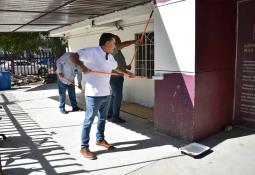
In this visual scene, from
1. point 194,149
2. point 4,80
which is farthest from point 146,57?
point 4,80

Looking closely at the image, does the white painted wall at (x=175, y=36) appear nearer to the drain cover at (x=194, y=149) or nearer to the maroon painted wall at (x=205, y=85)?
the maroon painted wall at (x=205, y=85)

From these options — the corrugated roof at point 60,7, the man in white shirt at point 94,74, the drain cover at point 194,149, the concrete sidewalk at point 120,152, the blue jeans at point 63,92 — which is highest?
the corrugated roof at point 60,7

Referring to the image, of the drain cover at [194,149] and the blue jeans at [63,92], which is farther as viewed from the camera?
the blue jeans at [63,92]

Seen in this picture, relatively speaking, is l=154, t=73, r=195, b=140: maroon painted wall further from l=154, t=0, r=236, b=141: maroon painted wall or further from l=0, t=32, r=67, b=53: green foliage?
l=0, t=32, r=67, b=53: green foliage

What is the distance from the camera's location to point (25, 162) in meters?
4.58

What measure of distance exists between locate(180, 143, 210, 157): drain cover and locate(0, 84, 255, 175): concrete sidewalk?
0.08 m

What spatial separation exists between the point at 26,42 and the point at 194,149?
16.6m

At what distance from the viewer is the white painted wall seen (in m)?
4.81

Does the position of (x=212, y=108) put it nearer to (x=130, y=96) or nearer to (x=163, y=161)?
(x=163, y=161)

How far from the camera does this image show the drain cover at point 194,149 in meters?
4.55

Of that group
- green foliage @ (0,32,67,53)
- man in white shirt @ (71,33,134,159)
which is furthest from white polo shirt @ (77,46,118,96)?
green foliage @ (0,32,67,53)

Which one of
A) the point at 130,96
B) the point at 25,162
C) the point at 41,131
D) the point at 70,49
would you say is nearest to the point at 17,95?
the point at 70,49

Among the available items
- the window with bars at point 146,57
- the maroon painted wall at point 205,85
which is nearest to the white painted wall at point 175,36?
the maroon painted wall at point 205,85

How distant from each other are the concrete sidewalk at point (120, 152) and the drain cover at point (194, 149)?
0.27 feet
